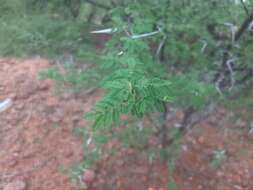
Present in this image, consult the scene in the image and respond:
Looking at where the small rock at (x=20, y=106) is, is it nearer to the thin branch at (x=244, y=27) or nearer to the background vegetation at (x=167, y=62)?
the background vegetation at (x=167, y=62)

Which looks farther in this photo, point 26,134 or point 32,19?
point 32,19

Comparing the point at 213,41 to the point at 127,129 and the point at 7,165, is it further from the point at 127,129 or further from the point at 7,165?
the point at 7,165

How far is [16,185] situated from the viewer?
6.91ft

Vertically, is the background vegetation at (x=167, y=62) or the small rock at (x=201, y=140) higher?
the background vegetation at (x=167, y=62)

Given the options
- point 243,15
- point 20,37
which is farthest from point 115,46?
point 20,37

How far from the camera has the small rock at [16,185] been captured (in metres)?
2.09

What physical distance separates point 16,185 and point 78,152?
0.41 meters

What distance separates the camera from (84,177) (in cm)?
215

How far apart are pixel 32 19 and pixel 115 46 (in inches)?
68.3

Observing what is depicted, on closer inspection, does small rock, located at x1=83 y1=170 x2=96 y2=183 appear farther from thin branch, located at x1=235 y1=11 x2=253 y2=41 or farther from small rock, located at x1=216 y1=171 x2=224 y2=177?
thin branch, located at x1=235 y1=11 x2=253 y2=41

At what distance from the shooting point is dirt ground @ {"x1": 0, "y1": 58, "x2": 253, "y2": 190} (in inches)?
85.3

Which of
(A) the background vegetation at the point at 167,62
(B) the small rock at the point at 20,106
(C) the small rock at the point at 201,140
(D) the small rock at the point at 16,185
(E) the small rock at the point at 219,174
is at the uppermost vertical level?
(A) the background vegetation at the point at 167,62

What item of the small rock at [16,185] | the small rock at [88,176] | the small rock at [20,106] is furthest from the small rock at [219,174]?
the small rock at [20,106]

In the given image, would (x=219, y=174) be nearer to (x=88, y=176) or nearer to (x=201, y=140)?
(x=201, y=140)
